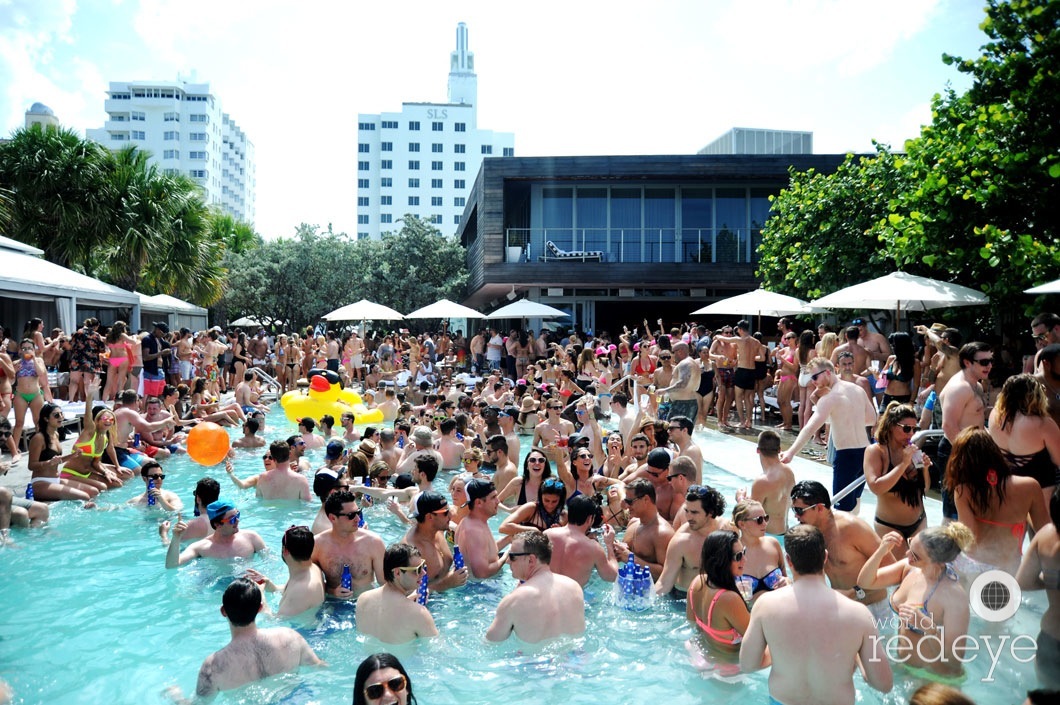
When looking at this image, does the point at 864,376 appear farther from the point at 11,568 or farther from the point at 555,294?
the point at 555,294

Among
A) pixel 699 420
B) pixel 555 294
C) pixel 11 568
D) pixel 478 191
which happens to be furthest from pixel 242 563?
pixel 478 191

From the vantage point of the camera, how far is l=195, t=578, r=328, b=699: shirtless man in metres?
4.25

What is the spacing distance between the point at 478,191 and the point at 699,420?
17.6m

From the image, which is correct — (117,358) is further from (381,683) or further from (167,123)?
(167,123)

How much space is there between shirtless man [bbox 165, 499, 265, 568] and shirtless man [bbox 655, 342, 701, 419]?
646cm

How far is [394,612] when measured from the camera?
5.00 metres

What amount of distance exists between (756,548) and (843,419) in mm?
2500

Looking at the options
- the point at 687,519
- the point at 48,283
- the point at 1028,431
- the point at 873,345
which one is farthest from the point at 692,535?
the point at 48,283

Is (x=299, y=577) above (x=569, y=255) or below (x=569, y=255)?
below

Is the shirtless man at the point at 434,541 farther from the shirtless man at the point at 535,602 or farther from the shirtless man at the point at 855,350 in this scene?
the shirtless man at the point at 855,350

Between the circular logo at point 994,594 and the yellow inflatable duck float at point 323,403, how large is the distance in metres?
11.8

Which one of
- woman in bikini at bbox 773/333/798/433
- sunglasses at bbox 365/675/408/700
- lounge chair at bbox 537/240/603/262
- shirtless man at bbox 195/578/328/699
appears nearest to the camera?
sunglasses at bbox 365/675/408/700

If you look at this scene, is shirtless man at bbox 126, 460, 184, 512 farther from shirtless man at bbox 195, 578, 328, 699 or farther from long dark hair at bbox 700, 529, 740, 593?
long dark hair at bbox 700, 529, 740, 593

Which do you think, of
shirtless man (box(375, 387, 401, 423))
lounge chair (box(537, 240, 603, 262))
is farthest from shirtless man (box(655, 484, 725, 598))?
lounge chair (box(537, 240, 603, 262))
